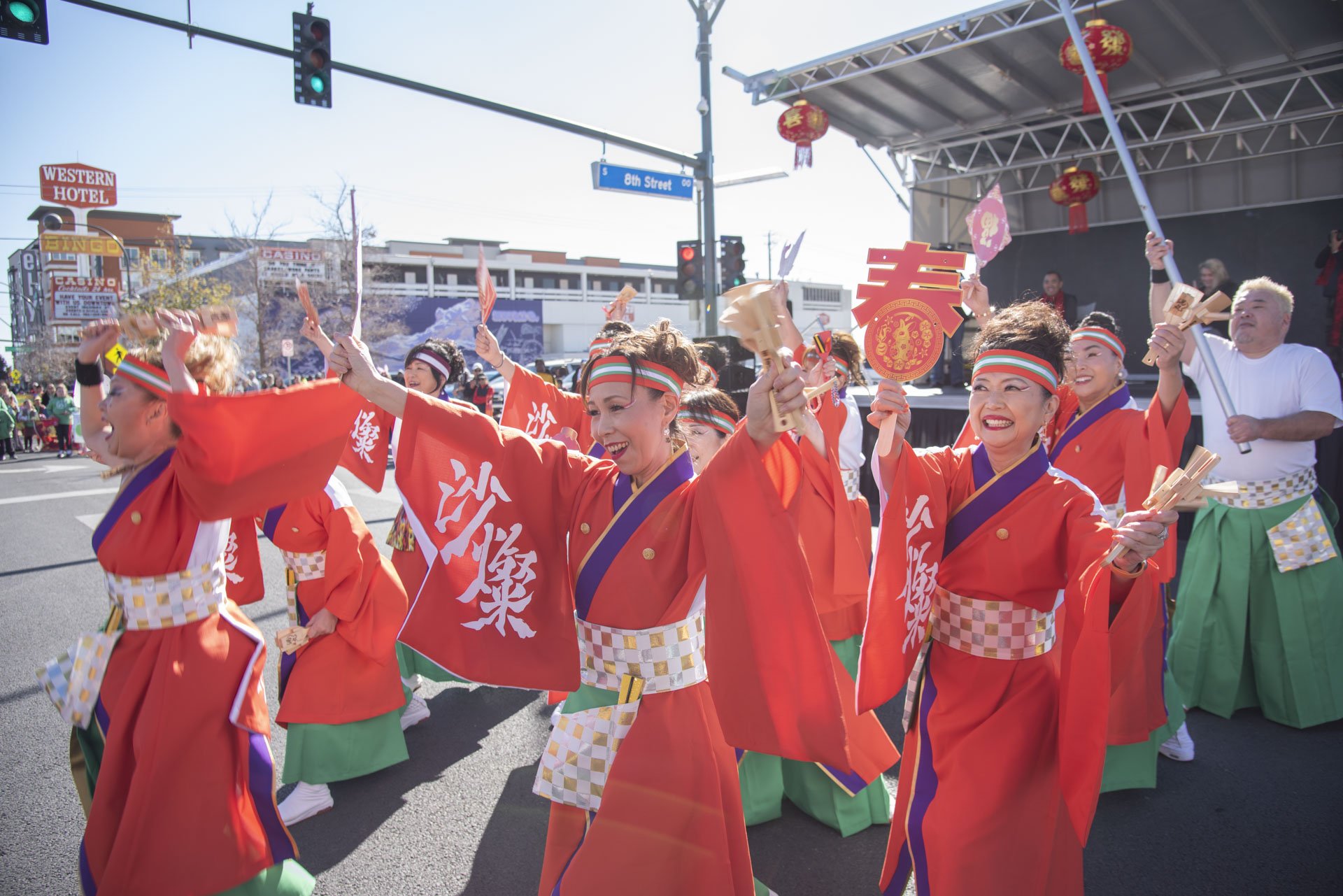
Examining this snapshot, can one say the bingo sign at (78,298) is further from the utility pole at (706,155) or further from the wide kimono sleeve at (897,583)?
the wide kimono sleeve at (897,583)

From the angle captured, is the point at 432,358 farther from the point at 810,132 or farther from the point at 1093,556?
the point at 810,132

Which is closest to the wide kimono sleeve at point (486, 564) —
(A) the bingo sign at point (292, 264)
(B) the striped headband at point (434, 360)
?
(B) the striped headband at point (434, 360)

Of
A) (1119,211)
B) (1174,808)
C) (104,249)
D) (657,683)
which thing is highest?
(104,249)

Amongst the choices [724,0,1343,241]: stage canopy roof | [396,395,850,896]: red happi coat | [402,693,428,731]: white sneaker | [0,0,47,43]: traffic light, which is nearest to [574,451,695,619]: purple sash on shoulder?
[396,395,850,896]: red happi coat

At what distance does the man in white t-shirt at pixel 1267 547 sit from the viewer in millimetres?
3742

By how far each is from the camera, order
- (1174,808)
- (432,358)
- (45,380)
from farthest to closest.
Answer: (45,380) → (432,358) → (1174,808)

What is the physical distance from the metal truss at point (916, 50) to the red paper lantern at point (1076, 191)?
1.01m

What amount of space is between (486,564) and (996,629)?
1.40 metres

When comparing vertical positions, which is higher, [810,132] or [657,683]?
[810,132]

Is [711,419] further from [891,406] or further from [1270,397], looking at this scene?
[1270,397]

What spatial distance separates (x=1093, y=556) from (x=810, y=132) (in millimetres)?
9232

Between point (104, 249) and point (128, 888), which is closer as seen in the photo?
point (128, 888)

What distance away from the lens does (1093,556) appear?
1.96m

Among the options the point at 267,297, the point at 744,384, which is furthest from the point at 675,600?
the point at 267,297
